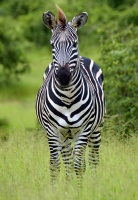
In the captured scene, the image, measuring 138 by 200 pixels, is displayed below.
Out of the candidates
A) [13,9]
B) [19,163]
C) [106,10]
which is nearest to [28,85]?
[13,9]

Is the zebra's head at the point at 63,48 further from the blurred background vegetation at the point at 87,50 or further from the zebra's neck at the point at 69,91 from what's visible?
the blurred background vegetation at the point at 87,50

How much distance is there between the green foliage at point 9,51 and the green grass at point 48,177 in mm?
9502

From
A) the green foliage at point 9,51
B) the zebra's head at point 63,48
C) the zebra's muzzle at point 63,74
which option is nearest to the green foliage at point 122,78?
the zebra's head at point 63,48

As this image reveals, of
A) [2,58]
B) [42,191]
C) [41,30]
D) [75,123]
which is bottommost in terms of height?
[42,191]

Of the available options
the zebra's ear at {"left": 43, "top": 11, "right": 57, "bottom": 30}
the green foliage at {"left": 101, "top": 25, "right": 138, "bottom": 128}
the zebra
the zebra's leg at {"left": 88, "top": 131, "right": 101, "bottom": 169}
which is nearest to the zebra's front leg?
the zebra

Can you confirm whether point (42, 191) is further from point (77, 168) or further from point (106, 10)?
point (106, 10)

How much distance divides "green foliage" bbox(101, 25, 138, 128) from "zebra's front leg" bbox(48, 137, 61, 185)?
4.82 meters

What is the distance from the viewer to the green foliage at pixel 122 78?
14203 mm

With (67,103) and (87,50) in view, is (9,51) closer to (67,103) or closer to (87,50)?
(87,50)

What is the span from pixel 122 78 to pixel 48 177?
5.58 metres

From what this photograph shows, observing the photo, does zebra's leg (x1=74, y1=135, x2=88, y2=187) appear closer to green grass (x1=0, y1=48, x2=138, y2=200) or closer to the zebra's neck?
green grass (x1=0, y1=48, x2=138, y2=200)

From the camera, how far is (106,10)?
2150cm

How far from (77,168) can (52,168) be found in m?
0.29

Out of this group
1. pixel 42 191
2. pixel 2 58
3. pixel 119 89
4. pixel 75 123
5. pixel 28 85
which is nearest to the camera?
pixel 42 191
